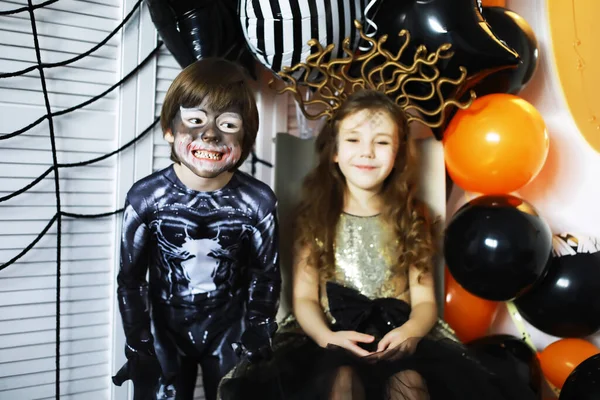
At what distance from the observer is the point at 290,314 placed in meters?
1.40

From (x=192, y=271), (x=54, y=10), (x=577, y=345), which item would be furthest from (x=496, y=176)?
(x=54, y=10)

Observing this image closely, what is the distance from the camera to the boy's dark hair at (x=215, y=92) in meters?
1.12

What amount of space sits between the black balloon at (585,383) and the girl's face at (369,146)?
2.09 ft

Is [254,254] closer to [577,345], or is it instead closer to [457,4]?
[457,4]

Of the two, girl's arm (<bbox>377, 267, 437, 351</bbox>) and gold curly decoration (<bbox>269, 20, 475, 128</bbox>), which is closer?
girl's arm (<bbox>377, 267, 437, 351</bbox>)

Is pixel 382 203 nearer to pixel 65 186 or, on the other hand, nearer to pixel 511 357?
pixel 511 357

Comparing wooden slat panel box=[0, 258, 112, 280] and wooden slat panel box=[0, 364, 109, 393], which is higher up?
wooden slat panel box=[0, 258, 112, 280]

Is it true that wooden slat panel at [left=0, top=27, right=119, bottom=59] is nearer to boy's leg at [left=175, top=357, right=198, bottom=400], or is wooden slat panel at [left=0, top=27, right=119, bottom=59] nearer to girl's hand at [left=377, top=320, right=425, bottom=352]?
boy's leg at [left=175, top=357, right=198, bottom=400]

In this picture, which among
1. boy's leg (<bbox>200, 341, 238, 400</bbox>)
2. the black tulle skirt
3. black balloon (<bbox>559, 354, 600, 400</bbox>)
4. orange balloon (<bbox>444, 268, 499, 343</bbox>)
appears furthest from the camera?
orange balloon (<bbox>444, 268, 499, 343</bbox>)

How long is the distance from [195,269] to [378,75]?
0.71 meters

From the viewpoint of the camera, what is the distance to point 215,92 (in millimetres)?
1121

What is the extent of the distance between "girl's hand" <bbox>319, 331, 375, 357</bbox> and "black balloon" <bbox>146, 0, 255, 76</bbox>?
774 mm

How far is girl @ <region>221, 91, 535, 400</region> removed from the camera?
111cm

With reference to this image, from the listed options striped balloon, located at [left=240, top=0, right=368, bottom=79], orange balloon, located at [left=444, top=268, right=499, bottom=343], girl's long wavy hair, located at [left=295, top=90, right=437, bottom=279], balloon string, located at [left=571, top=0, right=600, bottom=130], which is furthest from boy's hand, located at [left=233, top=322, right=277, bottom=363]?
balloon string, located at [left=571, top=0, right=600, bottom=130]
